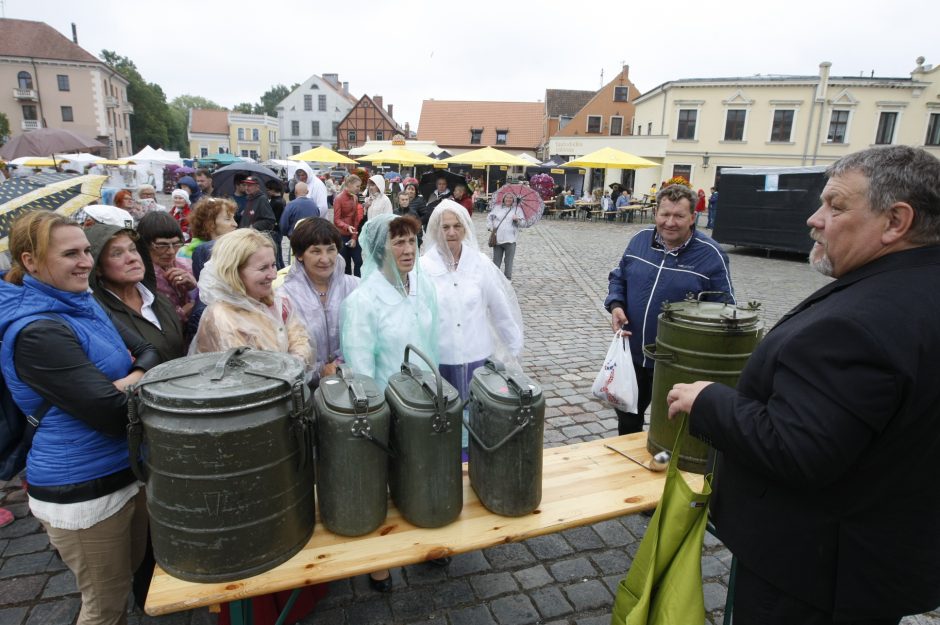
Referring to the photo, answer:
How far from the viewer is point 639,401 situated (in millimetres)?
3635

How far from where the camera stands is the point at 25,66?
160 ft

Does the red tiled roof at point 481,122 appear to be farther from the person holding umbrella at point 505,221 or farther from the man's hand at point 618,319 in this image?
the man's hand at point 618,319

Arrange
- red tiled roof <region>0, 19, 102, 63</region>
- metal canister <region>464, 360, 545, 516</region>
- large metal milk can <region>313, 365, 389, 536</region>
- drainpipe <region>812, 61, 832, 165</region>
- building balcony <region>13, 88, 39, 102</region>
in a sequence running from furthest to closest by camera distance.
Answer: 1. red tiled roof <region>0, 19, 102, 63</region>
2. building balcony <region>13, 88, 39, 102</region>
3. drainpipe <region>812, 61, 832, 165</region>
4. metal canister <region>464, 360, 545, 516</region>
5. large metal milk can <region>313, 365, 389, 536</region>

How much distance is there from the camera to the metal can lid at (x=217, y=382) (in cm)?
157

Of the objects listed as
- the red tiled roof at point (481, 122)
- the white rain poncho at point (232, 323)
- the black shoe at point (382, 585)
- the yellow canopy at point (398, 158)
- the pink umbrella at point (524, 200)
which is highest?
the red tiled roof at point (481, 122)

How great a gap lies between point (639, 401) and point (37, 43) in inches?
2639

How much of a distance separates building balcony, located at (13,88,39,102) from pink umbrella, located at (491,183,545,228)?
58468mm

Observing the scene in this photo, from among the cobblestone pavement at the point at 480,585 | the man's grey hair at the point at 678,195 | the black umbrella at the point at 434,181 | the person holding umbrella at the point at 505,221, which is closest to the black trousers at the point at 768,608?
the cobblestone pavement at the point at 480,585

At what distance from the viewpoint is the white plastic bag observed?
3.28 m

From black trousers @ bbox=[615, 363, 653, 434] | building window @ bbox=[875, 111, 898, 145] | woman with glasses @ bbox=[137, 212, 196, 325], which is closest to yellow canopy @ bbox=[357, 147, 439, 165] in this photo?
woman with glasses @ bbox=[137, 212, 196, 325]

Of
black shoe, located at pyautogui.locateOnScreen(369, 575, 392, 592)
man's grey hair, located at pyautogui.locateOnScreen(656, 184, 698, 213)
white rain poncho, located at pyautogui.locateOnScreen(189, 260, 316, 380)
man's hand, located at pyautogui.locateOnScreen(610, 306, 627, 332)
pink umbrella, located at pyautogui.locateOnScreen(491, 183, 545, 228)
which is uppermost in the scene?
man's grey hair, located at pyautogui.locateOnScreen(656, 184, 698, 213)

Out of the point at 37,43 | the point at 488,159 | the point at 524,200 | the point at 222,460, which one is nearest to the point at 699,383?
the point at 222,460

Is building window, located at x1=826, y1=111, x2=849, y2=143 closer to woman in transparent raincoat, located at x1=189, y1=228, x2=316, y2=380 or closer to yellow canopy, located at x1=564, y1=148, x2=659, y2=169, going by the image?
yellow canopy, located at x1=564, y1=148, x2=659, y2=169

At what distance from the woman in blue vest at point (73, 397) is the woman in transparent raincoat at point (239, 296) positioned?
1.29ft
